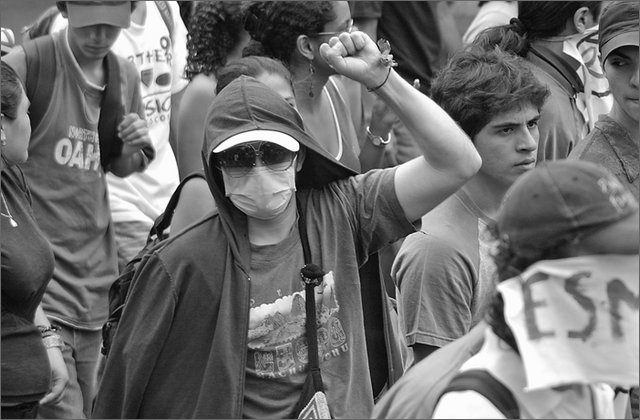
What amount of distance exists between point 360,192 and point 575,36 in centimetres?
187

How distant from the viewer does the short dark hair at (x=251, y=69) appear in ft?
15.4

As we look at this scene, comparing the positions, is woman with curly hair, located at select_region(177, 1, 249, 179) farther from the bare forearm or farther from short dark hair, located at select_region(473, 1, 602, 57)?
the bare forearm

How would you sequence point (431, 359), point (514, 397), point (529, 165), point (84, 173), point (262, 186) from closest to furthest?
point (514, 397) < point (431, 359) < point (262, 186) < point (529, 165) < point (84, 173)

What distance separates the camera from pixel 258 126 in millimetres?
3932

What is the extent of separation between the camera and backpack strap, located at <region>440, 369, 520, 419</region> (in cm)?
230

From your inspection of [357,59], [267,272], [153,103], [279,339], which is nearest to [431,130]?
[357,59]

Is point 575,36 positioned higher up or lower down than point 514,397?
higher up

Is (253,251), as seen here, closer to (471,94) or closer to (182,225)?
(182,225)

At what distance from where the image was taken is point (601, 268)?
91.7 inches

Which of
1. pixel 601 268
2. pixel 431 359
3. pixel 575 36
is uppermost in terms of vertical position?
pixel 575 36

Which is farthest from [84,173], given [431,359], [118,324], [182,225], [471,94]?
[431,359]

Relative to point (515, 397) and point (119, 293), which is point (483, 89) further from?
point (515, 397)

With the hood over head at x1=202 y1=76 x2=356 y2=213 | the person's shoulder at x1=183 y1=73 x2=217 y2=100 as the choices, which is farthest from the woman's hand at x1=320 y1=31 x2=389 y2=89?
the person's shoulder at x1=183 y1=73 x2=217 y2=100

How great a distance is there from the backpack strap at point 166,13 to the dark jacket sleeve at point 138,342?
2.69 metres
